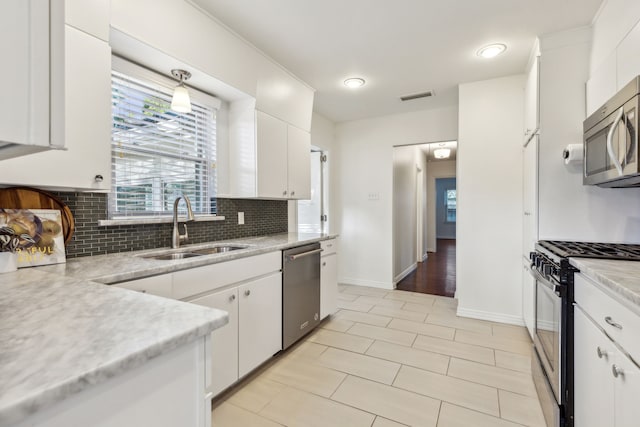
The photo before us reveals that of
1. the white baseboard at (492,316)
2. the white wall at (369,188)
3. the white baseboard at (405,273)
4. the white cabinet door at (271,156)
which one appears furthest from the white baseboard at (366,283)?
the white cabinet door at (271,156)

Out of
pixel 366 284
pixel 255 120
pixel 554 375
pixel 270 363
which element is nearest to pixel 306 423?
pixel 270 363

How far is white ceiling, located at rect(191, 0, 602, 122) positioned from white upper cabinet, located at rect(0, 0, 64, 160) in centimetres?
181

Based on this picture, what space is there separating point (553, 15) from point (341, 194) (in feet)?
10.1

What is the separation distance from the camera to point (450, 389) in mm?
1968

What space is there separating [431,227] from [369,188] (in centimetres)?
457

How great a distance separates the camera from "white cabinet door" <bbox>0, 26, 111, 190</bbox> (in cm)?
134

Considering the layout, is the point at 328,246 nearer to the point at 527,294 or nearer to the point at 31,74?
the point at 527,294

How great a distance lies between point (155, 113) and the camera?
2.14 metres

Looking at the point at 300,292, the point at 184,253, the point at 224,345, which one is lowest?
the point at 224,345

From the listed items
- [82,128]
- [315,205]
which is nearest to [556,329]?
[82,128]

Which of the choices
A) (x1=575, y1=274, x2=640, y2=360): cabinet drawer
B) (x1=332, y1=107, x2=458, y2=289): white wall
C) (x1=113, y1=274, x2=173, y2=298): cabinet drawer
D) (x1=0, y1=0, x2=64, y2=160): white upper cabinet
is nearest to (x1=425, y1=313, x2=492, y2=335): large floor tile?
(x1=332, y1=107, x2=458, y2=289): white wall

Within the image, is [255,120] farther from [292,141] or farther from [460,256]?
[460,256]

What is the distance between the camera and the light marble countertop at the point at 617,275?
0.97 meters

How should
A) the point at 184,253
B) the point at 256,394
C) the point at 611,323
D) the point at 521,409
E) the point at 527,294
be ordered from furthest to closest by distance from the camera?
1. the point at 527,294
2. the point at 184,253
3. the point at 256,394
4. the point at 521,409
5. the point at 611,323
